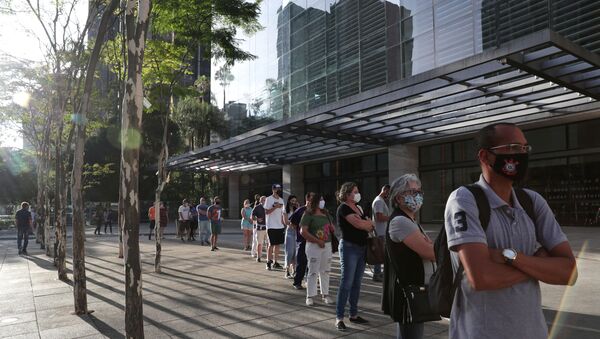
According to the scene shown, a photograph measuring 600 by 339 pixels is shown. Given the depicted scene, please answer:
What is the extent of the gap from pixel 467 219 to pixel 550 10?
16.6 meters

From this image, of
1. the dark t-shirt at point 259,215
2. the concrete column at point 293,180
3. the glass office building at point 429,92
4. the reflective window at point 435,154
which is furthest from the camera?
the concrete column at point 293,180

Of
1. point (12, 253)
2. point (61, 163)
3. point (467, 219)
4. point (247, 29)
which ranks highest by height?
point (247, 29)

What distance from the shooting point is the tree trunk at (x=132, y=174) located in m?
4.36

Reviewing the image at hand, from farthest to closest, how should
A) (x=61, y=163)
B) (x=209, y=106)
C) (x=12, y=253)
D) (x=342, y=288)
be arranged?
1. (x=209, y=106)
2. (x=12, y=253)
3. (x=61, y=163)
4. (x=342, y=288)

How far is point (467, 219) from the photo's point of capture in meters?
1.90

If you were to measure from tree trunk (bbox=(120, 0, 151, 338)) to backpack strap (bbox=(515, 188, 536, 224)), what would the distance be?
3.43 meters

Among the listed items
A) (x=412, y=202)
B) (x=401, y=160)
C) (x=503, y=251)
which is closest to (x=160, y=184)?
(x=412, y=202)

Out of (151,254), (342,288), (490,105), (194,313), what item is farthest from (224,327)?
(490,105)

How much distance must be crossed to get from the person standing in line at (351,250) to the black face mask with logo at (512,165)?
3.51 metres

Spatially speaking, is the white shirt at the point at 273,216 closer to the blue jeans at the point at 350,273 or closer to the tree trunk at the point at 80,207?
the tree trunk at the point at 80,207

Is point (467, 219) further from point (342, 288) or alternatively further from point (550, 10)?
point (550, 10)

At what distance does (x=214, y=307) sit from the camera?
6852mm

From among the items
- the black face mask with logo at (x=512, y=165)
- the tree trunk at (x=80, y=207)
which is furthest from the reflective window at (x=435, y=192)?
the black face mask with logo at (x=512, y=165)

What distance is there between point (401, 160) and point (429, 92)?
8.41 m
